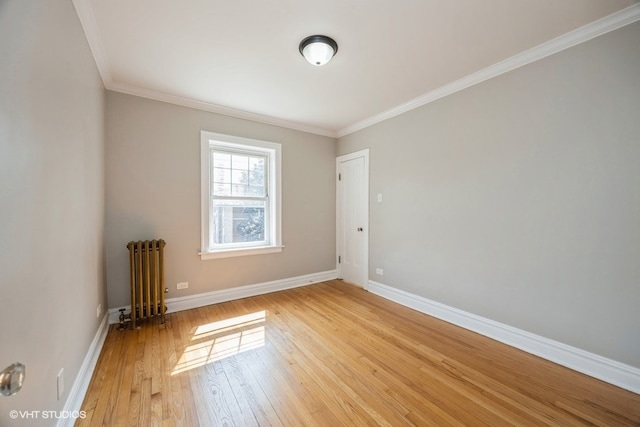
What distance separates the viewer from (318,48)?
2092mm

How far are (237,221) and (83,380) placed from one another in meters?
2.26

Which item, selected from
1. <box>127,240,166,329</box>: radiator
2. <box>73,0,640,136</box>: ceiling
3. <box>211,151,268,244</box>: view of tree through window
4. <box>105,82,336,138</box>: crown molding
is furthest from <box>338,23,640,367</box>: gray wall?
<box>127,240,166,329</box>: radiator

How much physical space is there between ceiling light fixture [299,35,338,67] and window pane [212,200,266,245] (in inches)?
88.1

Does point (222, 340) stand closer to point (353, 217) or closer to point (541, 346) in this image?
point (353, 217)

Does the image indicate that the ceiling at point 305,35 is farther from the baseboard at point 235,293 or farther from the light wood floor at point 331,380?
the light wood floor at point 331,380

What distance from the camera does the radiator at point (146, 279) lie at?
8.68ft

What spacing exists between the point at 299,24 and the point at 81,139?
1.83m

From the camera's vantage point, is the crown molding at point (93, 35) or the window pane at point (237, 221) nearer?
the crown molding at point (93, 35)

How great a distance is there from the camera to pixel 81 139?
6.01ft

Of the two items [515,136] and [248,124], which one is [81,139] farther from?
[515,136]

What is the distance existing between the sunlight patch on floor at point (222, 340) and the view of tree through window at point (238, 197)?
120cm

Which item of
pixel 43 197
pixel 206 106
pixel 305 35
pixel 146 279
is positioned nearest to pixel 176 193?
pixel 146 279

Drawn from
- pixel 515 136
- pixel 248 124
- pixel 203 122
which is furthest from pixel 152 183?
pixel 515 136

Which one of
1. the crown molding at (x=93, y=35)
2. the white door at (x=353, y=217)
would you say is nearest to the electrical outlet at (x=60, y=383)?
the crown molding at (x=93, y=35)
